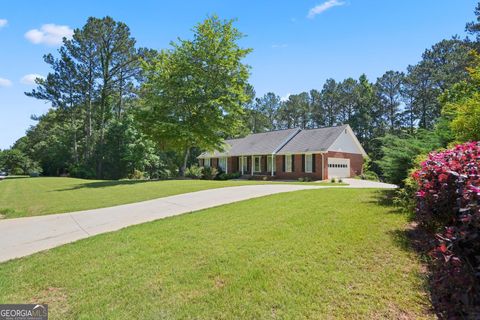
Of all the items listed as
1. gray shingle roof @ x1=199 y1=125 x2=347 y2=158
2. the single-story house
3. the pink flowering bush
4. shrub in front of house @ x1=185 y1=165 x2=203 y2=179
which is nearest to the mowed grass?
the pink flowering bush

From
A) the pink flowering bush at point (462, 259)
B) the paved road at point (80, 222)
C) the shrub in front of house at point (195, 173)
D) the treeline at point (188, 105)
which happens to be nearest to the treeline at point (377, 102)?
the treeline at point (188, 105)

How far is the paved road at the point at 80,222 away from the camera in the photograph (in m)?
6.29

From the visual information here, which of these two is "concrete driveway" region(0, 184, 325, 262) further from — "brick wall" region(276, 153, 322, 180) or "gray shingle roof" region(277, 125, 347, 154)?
"gray shingle roof" region(277, 125, 347, 154)

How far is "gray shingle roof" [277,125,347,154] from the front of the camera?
24398mm

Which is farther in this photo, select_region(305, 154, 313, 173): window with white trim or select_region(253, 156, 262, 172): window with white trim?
select_region(253, 156, 262, 172): window with white trim

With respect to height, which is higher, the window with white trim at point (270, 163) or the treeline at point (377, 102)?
the treeline at point (377, 102)

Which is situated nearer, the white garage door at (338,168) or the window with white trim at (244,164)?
the white garage door at (338,168)

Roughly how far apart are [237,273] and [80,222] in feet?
19.0

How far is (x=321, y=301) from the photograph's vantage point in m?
3.44

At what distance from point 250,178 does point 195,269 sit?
23.9 m

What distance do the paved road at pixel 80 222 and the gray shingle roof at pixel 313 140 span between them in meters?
15.2

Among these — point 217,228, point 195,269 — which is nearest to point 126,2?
point 217,228

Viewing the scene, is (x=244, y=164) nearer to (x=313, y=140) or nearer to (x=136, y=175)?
(x=313, y=140)

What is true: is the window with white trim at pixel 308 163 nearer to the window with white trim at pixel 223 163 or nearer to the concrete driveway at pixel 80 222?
the window with white trim at pixel 223 163
